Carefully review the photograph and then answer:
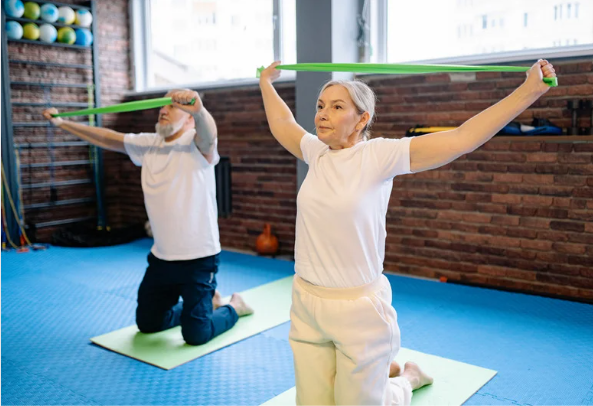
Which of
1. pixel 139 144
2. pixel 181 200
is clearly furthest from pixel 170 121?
pixel 181 200

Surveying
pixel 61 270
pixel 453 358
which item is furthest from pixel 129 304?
pixel 453 358

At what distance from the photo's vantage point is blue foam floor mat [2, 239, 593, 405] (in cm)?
256

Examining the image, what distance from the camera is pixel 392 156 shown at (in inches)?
65.9

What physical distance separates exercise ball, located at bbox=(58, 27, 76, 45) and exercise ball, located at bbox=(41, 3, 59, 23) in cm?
15

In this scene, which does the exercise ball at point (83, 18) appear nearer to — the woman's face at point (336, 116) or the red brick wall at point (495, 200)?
the red brick wall at point (495, 200)

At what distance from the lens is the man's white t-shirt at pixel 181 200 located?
3027mm

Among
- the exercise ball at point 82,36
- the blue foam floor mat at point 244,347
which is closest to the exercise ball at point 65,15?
the exercise ball at point 82,36

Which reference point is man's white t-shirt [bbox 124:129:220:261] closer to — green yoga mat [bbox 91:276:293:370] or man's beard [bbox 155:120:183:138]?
man's beard [bbox 155:120:183:138]

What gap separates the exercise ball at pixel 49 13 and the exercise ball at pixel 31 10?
0.06m

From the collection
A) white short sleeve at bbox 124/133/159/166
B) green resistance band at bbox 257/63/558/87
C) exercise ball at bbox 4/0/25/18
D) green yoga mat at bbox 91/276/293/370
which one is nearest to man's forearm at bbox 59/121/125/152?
white short sleeve at bbox 124/133/159/166

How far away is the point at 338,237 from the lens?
5.64 ft

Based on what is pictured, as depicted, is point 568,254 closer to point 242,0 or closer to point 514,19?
point 514,19

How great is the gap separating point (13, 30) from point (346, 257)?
5561 mm

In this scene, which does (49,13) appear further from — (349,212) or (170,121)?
(349,212)
